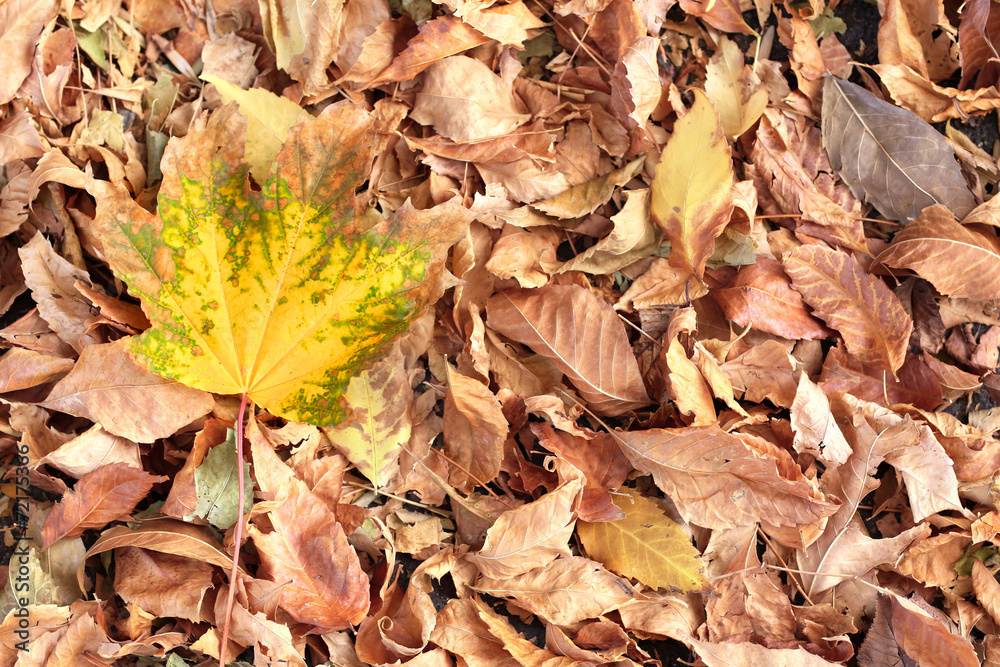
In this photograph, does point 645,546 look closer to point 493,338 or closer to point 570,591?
point 570,591

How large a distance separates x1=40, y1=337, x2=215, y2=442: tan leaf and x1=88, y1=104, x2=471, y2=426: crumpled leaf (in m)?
0.08

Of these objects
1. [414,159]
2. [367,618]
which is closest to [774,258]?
[414,159]

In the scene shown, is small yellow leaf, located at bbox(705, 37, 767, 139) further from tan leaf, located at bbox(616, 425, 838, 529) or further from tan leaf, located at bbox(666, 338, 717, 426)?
tan leaf, located at bbox(616, 425, 838, 529)

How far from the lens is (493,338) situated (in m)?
1.12

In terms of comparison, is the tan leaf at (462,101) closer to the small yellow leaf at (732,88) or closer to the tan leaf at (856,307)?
the small yellow leaf at (732,88)

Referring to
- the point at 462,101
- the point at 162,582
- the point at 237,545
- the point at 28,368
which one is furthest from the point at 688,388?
the point at 28,368

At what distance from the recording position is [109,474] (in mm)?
1018

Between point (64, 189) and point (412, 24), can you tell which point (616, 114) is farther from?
point (64, 189)

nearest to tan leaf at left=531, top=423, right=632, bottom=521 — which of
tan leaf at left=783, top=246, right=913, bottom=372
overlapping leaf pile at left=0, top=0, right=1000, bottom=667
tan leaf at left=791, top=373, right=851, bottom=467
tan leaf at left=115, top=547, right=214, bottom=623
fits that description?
overlapping leaf pile at left=0, top=0, right=1000, bottom=667

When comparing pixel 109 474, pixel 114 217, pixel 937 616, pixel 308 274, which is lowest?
pixel 937 616

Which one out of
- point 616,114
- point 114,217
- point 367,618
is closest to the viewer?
point 114,217

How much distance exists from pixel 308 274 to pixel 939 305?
112cm

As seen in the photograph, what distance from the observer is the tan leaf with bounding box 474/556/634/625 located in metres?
1.05

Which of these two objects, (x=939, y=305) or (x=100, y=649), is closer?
(x=100, y=649)
